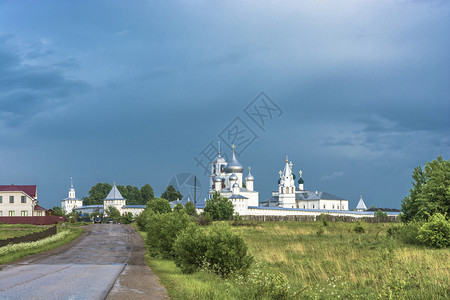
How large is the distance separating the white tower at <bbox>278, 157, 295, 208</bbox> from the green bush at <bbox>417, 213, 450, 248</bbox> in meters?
113

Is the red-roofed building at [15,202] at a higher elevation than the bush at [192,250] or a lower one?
higher

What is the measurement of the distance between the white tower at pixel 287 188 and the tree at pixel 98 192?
64.1 m

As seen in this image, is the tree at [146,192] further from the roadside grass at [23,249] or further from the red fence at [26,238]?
the roadside grass at [23,249]

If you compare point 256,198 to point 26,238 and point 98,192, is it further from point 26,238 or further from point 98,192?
point 26,238

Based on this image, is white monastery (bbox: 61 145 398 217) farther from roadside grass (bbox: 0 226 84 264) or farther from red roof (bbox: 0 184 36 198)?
roadside grass (bbox: 0 226 84 264)

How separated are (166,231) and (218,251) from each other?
8368mm

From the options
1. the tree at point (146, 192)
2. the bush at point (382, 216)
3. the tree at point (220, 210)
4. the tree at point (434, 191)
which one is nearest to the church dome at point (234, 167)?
the tree at point (220, 210)

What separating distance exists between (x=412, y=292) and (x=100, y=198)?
536 ft

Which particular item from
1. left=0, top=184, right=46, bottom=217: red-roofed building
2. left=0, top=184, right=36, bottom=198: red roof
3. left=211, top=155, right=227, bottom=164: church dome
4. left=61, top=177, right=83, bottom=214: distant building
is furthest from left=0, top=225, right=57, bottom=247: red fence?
left=61, top=177, right=83, bottom=214: distant building

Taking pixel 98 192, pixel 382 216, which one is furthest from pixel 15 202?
pixel 98 192

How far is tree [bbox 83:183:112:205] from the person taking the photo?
16838 cm

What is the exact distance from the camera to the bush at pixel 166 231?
2412cm

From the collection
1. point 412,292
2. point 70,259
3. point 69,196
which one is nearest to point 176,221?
point 70,259

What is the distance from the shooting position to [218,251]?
53.2 feet
